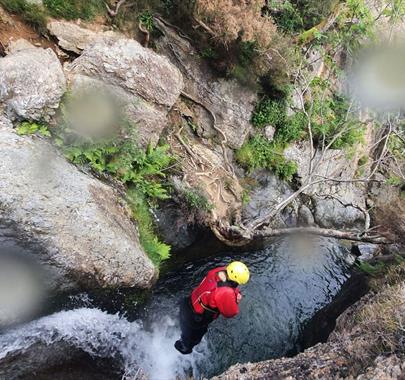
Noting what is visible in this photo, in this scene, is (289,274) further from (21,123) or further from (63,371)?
(21,123)

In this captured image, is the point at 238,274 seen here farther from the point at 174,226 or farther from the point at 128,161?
the point at 128,161

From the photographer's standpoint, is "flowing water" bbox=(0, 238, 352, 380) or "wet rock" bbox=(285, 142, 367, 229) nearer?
"flowing water" bbox=(0, 238, 352, 380)

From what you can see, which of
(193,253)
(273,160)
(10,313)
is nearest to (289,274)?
(193,253)

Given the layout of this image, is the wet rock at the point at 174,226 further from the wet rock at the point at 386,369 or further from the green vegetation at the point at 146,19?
the wet rock at the point at 386,369

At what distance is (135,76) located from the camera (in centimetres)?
788

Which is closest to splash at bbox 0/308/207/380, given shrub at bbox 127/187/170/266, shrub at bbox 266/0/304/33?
shrub at bbox 127/187/170/266

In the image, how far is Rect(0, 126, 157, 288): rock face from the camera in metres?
5.54

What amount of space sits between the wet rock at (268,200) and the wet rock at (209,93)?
152 cm

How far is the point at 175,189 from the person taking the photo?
Answer: 27.8 ft

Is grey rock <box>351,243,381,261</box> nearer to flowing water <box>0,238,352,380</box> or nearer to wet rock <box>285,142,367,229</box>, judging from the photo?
flowing water <box>0,238,352,380</box>

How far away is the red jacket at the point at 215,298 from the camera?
6.27 metres

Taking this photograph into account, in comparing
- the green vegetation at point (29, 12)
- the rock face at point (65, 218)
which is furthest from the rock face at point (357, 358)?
the green vegetation at point (29, 12)

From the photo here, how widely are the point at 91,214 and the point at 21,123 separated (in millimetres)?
2247

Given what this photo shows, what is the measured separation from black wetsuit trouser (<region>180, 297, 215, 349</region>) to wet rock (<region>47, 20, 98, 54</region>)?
6.35 meters
